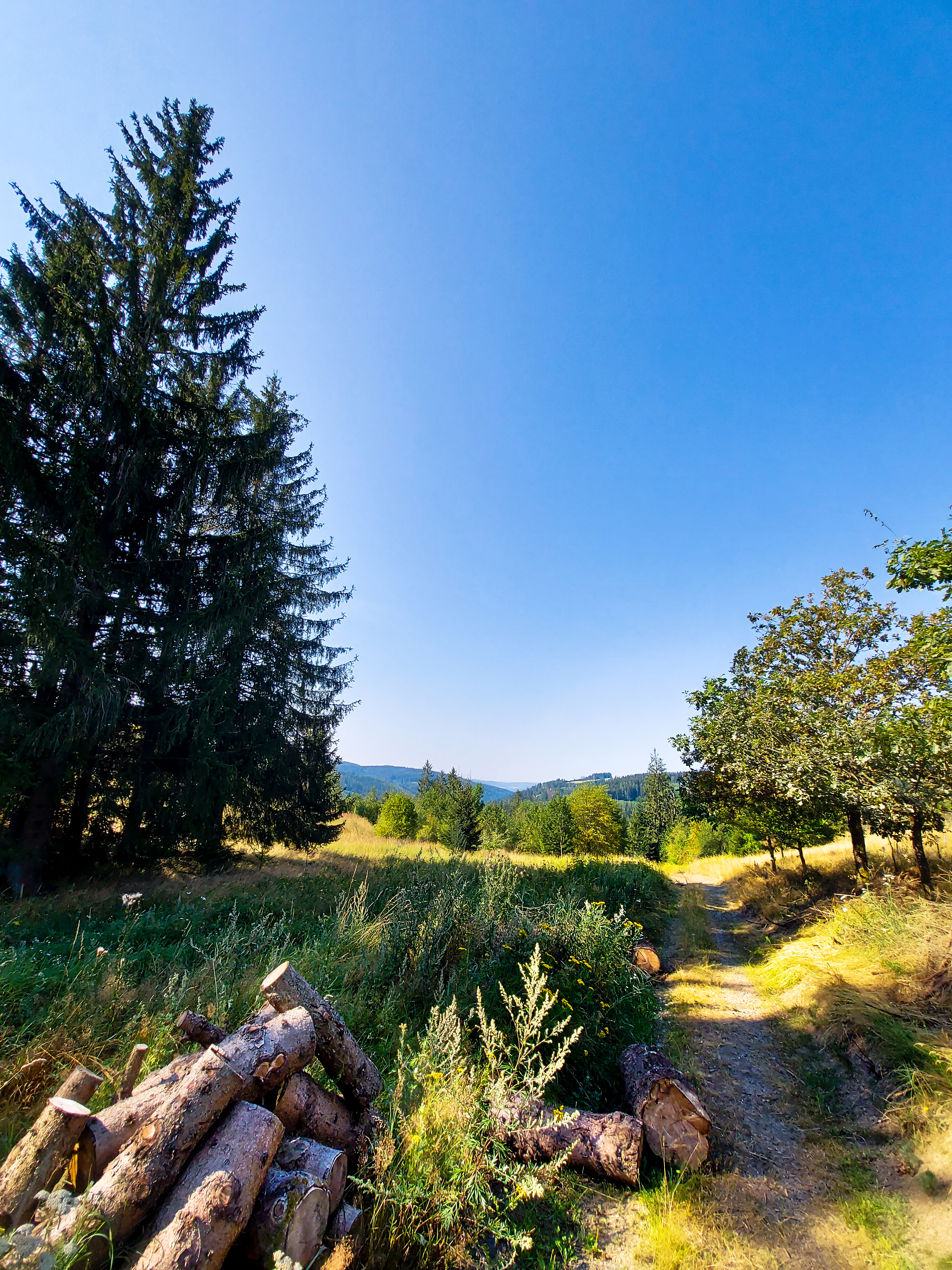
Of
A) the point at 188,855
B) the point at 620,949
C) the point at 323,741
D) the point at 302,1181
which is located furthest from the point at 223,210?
the point at 620,949

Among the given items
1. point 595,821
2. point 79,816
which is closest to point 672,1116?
point 79,816

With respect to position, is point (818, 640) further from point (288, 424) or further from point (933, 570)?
point (288, 424)

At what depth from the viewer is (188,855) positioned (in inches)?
414

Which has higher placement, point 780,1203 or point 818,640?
point 818,640

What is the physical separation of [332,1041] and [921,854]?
8.53 metres

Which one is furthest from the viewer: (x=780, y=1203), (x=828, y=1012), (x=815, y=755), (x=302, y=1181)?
(x=815, y=755)

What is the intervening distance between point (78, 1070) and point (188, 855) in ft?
33.2

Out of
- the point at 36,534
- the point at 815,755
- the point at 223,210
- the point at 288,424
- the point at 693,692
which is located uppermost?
the point at 223,210

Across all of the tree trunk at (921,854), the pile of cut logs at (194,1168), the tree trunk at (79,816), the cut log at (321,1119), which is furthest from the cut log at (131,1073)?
the tree trunk at (921,854)

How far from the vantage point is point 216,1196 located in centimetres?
177

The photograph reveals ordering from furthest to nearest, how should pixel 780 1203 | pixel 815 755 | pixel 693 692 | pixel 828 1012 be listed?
pixel 693 692, pixel 815 755, pixel 828 1012, pixel 780 1203

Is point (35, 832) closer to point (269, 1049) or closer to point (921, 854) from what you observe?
point (269, 1049)

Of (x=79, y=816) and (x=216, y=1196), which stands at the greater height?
(x=79, y=816)

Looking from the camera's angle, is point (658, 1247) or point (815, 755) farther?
point (815, 755)
